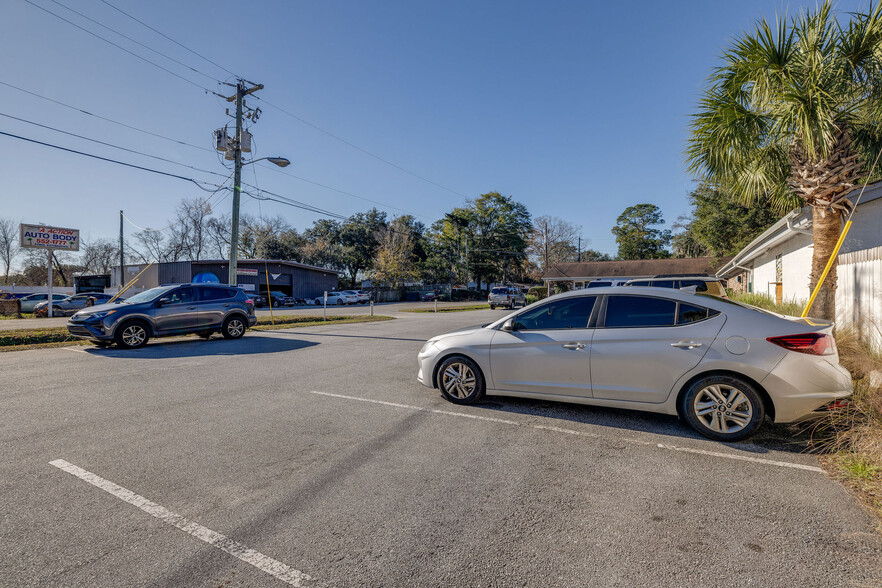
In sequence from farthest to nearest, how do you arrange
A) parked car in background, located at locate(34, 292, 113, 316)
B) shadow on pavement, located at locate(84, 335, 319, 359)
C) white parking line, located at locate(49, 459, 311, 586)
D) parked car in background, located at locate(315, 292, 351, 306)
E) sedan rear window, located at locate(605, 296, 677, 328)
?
1. parked car in background, located at locate(315, 292, 351, 306)
2. parked car in background, located at locate(34, 292, 113, 316)
3. shadow on pavement, located at locate(84, 335, 319, 359)
4. sedan rear window, located at locate(605, 296, 677, 328)
5. white parking line, located at locate(49, 459, 311, 586)

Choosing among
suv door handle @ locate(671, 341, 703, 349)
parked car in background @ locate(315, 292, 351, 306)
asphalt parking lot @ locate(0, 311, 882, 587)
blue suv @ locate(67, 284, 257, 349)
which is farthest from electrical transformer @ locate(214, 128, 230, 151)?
parked car in background @ locate(315, 292, 351, 306)

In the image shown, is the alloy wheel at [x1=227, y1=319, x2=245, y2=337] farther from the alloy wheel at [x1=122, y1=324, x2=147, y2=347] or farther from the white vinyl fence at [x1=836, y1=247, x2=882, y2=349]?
the white vinyl fence at [x1=836, y1=247, x2=882, y2=349]

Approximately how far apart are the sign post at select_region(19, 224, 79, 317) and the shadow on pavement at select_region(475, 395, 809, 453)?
29.0m

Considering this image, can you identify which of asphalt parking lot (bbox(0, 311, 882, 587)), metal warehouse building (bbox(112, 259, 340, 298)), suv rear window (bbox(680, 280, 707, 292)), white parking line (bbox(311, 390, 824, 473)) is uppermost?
metal warehouse building (bbox(112, 259, 340, 298))

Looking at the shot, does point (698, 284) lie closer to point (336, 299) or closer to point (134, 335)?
point (134, 335)

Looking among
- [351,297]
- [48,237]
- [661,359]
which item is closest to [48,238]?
[48,237]

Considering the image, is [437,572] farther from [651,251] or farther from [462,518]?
[651,251]

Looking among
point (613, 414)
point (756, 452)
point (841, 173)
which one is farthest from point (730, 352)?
point (841, 173)

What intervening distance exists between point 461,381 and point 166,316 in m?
9.33

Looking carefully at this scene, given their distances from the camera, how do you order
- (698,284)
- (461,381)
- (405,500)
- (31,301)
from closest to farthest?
(405,500) < (461,381) < (698,284) < (31,301)

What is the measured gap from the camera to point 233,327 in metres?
12.5

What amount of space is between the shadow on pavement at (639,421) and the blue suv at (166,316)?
9435 mm

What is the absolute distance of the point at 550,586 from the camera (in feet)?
7.14

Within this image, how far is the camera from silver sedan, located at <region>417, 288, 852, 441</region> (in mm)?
3895
